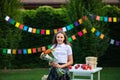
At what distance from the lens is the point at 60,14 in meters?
15.4

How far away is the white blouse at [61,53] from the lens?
722 centimetres

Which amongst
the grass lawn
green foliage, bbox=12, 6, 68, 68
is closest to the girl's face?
the grass lawn

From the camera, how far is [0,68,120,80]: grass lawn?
12578mm

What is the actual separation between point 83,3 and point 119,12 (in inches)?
68.8

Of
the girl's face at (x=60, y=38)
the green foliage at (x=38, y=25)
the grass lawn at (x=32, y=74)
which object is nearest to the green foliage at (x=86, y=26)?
the grass lawn at (x=32, y=74)

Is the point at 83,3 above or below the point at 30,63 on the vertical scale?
above

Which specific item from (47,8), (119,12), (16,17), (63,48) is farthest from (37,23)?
(63,48)

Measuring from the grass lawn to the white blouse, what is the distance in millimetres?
5126

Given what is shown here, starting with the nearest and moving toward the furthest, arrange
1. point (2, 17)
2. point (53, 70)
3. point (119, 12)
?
point (53, 70) < point (2, 17) < point (119, 12)

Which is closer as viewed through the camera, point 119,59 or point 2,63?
point 2,63

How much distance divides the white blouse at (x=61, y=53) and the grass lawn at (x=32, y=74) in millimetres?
5126

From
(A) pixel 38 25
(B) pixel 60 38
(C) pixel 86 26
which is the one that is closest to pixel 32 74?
(C) pixel 86 26

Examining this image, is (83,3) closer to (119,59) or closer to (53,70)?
(119,59)

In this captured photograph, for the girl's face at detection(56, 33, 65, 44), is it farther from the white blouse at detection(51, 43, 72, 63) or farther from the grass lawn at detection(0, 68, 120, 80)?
the grass lawn at detection(0, 68, 120, 80)
